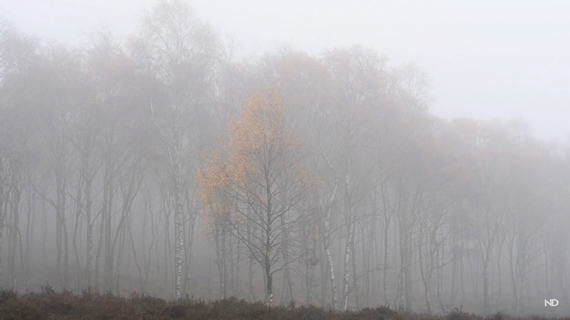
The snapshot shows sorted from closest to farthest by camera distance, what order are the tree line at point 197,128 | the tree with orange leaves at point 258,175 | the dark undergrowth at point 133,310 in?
the dark undergrowth at point 133,310 < the tree with orange leaves at point 258,175 < the tree line at point 197,128

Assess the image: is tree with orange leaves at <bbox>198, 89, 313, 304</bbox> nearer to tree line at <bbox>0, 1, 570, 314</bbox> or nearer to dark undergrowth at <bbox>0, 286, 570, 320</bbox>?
tree line at <bbox>0, 1, 570, 314</bbox>

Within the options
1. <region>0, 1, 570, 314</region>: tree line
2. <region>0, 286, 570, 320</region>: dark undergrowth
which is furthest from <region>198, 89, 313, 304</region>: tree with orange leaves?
<region>0, 286, 570, 320</region>: dark undergrowth

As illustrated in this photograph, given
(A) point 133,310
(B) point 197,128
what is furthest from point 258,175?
(B) point 197,128

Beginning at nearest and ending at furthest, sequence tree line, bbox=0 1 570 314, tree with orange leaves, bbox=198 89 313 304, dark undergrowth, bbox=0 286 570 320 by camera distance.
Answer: dark undergrowth, bbox=0 286 570 320, tree with orange leaves, bbox=198 89 313 304, tree line, bbox=0 1 570 314

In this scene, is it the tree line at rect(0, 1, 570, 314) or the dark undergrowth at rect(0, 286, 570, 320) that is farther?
the tree line at rect(0, 1, 570, 314)

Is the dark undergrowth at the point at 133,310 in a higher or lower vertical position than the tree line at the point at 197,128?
lower

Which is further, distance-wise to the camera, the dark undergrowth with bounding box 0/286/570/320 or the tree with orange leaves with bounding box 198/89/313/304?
the tree with orange leaves with bounding box 198/89/313/304

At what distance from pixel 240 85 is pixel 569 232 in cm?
3787

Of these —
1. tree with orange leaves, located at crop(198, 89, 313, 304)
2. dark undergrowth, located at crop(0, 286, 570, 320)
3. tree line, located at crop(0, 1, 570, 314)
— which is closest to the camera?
dark undergrowth, located at crop(0, 286, 570, 320)

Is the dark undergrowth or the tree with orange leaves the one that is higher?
the tree with orange leaves

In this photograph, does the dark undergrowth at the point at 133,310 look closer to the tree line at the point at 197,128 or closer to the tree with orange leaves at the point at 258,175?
the tree with orange leaves at the point at 258,175

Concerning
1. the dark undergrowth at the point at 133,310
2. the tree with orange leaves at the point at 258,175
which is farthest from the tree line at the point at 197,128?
the dark undergrowth at the point at 133,310

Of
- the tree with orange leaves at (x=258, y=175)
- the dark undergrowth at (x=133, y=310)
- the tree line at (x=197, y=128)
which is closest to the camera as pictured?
the dark undergrowth at (x=133, y=310)

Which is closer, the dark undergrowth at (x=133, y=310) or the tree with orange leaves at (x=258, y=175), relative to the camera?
the dark undergrowth at (x=133, y=310)
